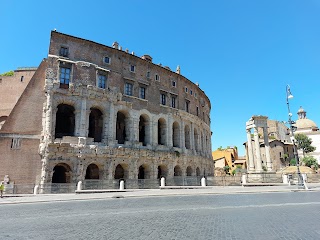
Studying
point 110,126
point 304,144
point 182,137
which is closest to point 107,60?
point 110,126

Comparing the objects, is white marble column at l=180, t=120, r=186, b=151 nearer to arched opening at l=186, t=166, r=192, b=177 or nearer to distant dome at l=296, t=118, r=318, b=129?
arched opening at l=186, t=166, r=192, b=177

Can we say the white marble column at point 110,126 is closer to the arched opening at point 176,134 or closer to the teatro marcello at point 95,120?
the teatro marcello at point 95,120

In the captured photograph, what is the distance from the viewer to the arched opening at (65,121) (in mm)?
26219

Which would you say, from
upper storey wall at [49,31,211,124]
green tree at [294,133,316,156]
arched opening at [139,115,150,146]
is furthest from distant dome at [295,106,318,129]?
arched opening at [139,115,150,146]

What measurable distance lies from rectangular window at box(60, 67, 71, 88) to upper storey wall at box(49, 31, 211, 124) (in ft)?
1.57

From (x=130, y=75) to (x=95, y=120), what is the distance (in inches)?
259

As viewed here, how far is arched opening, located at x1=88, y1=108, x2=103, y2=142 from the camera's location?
2627 cm

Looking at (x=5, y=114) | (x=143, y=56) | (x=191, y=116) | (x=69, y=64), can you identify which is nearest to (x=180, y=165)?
(x=191, y=116)

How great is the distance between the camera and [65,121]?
27094mm

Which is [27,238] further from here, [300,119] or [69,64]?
[300,119]

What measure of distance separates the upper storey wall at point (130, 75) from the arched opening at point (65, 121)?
4.34 metres

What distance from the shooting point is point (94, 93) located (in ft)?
79.6

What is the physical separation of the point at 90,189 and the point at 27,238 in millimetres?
15228

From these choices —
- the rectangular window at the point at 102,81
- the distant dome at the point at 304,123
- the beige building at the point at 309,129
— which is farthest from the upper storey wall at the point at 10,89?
the distant dome at the point at 304,123
